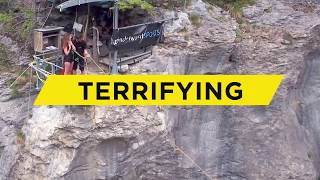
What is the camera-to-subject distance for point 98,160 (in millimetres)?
11422

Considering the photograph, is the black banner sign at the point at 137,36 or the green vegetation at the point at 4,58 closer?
the black banner sign at the point at 137,36

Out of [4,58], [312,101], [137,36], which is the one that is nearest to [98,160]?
[137,36]

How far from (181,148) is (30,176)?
3.59 metres

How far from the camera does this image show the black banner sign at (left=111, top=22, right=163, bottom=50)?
11586 mm

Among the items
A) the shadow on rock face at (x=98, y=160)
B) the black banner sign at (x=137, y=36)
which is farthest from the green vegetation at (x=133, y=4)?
the shadow on rock face at (x=98, y=160)

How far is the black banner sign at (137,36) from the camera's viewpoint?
11586mm

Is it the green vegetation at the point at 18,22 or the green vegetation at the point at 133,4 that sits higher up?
the green vegetation at the point at 133,4

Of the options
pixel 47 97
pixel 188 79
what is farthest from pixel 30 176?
pixel 188 79

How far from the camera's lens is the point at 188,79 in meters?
10.1

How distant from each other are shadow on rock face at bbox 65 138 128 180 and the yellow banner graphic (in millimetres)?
1418

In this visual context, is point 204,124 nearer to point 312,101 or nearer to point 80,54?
→ point 312,101

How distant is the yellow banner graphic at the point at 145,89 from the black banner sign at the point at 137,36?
1.70 m

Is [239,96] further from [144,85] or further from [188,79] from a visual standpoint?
[144,85]

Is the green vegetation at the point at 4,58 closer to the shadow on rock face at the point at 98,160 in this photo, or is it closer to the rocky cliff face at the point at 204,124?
the rocky cliff face at the point at 204,124
